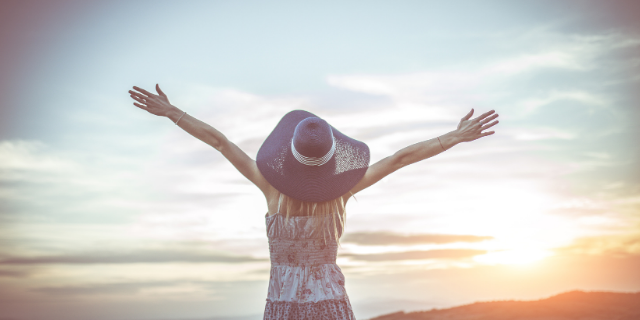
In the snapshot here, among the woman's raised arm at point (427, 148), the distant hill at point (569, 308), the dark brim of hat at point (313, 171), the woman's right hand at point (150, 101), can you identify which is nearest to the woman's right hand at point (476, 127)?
the woman's raised arm at point (427, 148)

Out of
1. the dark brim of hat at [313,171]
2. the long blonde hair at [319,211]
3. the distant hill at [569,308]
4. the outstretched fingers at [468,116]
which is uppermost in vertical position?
the outstretched fingers at [468,116]

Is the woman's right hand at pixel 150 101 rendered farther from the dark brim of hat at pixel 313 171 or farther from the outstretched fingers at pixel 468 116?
the outstretched fingers at pixel 468 116

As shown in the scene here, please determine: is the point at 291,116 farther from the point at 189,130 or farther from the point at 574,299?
the point at 574,299

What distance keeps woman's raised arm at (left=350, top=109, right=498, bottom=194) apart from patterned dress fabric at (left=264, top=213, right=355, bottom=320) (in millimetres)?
528

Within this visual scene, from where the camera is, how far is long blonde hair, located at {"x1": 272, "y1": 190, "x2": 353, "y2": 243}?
168 inches

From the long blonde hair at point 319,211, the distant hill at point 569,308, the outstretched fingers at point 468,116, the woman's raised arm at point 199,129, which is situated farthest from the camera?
the distant hill at point 569,308

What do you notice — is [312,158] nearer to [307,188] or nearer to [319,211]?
[307,188]

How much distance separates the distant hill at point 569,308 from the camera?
32.6 feet

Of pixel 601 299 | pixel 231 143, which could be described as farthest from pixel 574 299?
pixel 231 143

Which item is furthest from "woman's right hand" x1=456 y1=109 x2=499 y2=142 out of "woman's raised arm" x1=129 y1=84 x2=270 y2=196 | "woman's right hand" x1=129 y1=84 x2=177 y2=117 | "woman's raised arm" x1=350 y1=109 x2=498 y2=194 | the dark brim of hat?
"woman's right hand" x1=129 y1=84 x2=177 y2=117

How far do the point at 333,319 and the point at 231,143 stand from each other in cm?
162

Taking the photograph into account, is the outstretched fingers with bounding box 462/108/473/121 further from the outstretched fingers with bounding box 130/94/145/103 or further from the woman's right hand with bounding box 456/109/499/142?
the outstretched fingers with bounding box 130/94/145/103

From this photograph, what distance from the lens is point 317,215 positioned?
428 cm

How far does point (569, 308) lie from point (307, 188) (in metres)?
8.24
